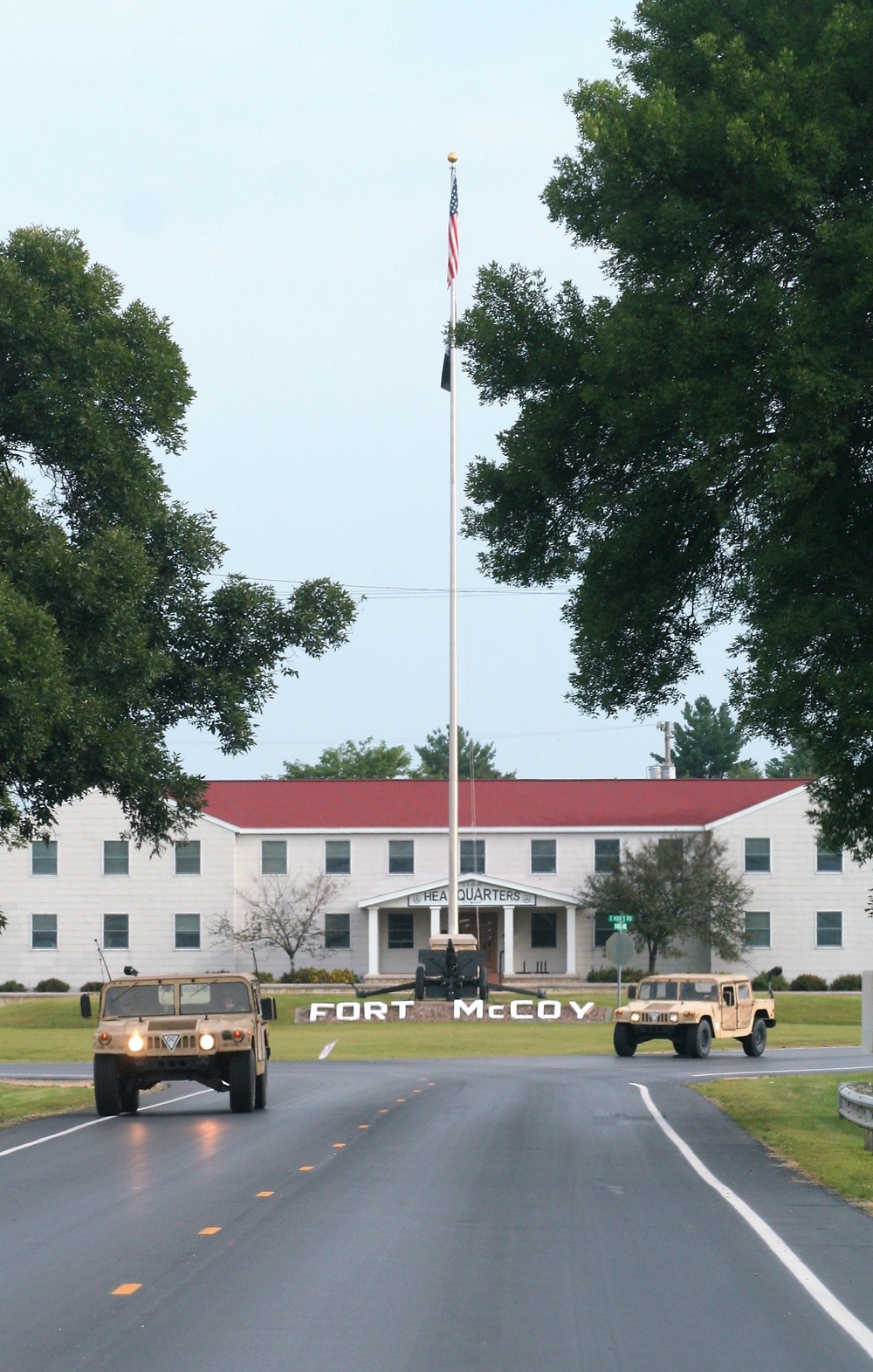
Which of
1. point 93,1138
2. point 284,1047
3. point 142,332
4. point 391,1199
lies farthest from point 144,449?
point 284,1047

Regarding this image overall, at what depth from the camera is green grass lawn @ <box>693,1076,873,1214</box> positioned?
15.4 meters

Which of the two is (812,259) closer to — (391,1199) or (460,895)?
(391,1199)

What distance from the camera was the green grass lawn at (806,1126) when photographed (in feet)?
50.6

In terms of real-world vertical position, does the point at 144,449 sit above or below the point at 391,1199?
above

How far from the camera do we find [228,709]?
946 inches

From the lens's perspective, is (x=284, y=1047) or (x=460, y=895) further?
(x=460, y=895)

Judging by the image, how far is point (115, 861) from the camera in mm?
69688

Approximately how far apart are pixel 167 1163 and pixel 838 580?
28.5 feet

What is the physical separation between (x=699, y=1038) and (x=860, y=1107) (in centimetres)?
1641

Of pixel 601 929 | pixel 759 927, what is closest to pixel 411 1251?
pixel 601 929

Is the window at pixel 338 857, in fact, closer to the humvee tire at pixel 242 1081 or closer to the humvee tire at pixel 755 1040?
the humvee tire at pixel 755 1040

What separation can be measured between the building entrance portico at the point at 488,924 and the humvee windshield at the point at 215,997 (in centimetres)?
4440

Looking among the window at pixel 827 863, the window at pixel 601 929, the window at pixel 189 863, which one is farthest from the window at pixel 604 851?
the window at pixel 189 863

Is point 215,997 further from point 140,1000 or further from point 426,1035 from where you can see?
point 426,1035
